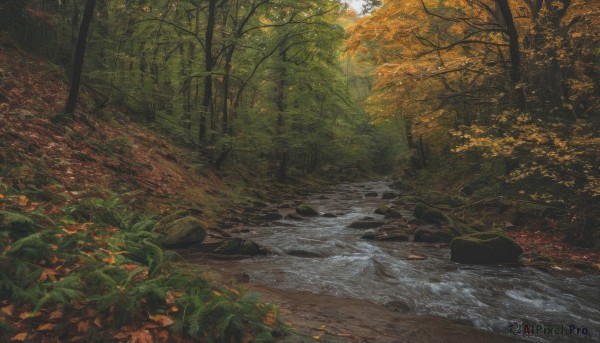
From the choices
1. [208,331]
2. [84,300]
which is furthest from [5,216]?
[208,331]

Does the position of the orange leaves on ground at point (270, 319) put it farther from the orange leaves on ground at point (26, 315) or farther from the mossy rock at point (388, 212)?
the mossy rock at point (388, 212)

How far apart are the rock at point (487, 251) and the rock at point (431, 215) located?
143 inches

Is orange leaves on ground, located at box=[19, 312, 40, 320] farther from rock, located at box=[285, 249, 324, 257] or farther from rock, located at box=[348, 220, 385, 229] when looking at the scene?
rock, located at box=[348, 220, 385, 229]

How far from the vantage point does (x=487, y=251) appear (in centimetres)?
830

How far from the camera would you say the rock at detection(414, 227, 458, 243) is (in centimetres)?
1028

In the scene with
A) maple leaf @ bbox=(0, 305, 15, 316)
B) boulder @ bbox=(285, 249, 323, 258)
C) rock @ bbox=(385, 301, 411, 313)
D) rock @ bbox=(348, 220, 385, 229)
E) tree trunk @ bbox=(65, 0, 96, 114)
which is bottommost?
rock @ bbox=(385, 301, 411, 313)

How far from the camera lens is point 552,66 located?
1048 centimetres

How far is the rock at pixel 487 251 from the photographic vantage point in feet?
27.0

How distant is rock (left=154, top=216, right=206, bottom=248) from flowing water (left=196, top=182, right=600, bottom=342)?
127 cm

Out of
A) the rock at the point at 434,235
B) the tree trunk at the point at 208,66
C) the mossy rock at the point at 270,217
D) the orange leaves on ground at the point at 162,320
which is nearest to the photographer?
the orange leaves on ground at the point at 162,320

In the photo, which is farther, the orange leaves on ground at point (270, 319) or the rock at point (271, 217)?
the rock at point (271, 217)

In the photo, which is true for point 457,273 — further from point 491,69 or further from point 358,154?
point 358,154

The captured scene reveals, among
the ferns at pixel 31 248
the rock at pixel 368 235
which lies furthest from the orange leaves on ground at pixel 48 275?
the rock at pixel 368 235

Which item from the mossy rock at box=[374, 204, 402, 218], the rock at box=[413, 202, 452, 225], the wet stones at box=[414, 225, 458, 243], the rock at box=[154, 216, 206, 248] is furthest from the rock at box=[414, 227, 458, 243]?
the rock at box=[154, 216, 206, 248]
